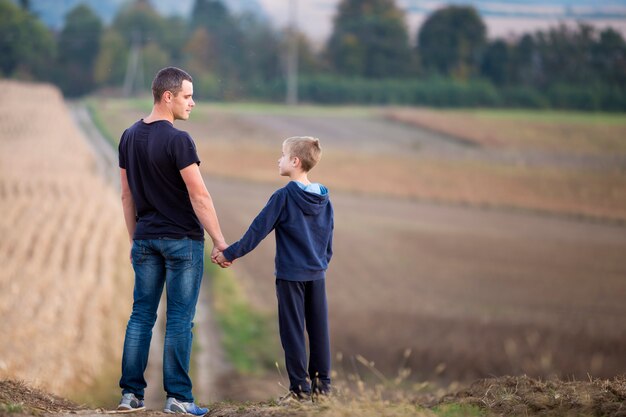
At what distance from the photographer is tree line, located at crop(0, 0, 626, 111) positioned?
45969 millimetres

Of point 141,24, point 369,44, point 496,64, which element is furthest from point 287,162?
point 141,24

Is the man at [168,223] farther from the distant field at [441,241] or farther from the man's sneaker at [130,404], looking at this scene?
the distant field at [441,241]

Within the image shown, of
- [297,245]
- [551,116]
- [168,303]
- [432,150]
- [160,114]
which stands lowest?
[432,150]

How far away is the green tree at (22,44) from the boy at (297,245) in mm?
37403


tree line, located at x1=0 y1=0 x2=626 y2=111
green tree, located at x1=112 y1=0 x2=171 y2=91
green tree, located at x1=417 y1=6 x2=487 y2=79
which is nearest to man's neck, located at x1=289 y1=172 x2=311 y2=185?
green tree, located at x1=112 y1=0 x2=171 y2=91

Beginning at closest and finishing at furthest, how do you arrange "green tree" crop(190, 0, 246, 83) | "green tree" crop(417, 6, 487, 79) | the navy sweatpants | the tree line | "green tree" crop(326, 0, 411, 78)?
1. the navy sweatpants
2. "green tree" crop(190, 0, 246, 83)
3. the tree line
4. "green tree" crop(417, 6, 487, 79)
5. "green tree" crop(326, 0, 411, 78)

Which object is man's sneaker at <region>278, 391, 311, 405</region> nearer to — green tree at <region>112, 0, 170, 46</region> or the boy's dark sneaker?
the boy's dark sneaker

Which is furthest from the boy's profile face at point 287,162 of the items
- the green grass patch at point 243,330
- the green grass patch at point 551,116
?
the green grass patch at point 551,116

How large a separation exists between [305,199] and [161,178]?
2.68 feet

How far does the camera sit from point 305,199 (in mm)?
6008

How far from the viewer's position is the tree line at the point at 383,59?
4597 centimetres

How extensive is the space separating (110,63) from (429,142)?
48.3 feet

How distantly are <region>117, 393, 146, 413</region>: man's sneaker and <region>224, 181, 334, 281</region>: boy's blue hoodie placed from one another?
3.40 feet

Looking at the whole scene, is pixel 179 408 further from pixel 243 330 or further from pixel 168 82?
pixel 243 330
